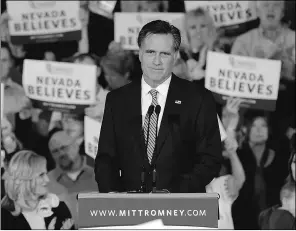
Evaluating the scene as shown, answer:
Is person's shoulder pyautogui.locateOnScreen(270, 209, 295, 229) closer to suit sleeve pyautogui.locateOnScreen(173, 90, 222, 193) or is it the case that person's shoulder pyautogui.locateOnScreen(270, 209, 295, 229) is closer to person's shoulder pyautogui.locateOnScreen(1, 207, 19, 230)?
person's shoulder pyautogui.locateOnScreen(1, 207, 19, 230)

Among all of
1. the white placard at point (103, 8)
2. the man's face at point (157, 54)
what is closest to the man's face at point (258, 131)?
→ the white placard at point (103, 8)

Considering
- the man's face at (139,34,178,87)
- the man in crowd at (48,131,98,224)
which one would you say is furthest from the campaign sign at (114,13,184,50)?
the man's face at (139,34,178,87)

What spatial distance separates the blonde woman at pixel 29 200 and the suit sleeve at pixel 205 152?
319 cm

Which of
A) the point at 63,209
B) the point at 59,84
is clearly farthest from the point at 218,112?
the point at 63,209

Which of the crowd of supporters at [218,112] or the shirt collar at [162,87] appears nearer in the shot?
the shirt collar at [162,87]

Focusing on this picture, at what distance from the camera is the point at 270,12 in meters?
5.94

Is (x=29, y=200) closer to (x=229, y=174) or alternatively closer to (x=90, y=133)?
(x=90, y=133)

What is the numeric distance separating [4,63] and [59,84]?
474 mm

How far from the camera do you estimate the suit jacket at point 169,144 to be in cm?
286

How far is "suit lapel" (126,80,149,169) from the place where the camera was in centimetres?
288

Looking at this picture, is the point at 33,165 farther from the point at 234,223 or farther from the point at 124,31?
the point at 234,223

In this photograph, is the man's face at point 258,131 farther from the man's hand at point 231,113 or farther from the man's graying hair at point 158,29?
the man's graying hair at point 158,29

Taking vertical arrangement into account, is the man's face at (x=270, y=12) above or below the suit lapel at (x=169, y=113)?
above

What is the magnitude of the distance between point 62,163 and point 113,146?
3098mm
